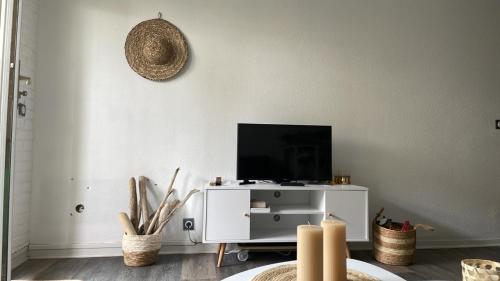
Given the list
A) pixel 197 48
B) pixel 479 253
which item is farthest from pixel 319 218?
pixel 197 48

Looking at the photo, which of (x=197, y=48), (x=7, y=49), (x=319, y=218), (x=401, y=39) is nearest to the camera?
(x=7, y=49)

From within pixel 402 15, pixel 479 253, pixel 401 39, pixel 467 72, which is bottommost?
pixel 479 253

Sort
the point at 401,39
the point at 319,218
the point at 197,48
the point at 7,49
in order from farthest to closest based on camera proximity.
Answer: the point at 401,39 → the point at 197,48 → the point at 319,218 → the point at 7,49

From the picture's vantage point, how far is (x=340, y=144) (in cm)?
262

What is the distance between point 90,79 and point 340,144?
214 centimetres

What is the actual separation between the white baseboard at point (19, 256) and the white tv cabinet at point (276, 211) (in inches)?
51.7

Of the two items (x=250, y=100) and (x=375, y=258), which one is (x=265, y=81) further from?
(x=375, y=258)

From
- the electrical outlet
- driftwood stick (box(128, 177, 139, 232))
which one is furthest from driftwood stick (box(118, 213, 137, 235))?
the electrical outlet

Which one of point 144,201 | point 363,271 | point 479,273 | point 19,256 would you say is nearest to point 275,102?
point 144,201

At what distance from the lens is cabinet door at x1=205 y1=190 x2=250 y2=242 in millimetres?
2119

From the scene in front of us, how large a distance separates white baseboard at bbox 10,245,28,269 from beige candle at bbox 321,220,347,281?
2.23 m

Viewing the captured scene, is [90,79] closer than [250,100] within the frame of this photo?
Yes

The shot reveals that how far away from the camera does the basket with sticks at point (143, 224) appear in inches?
81.9

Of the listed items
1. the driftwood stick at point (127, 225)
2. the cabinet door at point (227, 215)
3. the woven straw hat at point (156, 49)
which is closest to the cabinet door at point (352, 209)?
the cabinet door at point (227, 215)
